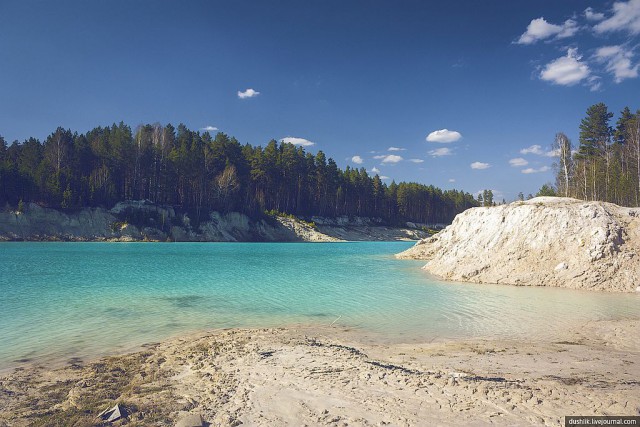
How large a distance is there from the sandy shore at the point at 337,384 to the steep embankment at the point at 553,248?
43.9ft

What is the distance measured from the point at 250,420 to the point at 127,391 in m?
3.18

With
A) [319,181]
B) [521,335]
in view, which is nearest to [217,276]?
[521,335]

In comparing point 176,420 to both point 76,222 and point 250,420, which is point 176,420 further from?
point 76,222

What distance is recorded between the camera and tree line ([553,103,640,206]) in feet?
185

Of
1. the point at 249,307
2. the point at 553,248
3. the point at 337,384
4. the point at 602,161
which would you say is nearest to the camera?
the point at 337,384

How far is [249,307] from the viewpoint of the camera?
1659 cm

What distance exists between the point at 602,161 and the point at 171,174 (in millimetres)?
93547

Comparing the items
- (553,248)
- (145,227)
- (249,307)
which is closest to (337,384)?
(249,307)

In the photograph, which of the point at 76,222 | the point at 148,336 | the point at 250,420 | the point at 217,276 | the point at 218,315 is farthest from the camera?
the point at 76,222

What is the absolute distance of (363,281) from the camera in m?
25.2

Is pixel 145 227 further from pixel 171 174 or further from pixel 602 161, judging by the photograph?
pixel 602 161

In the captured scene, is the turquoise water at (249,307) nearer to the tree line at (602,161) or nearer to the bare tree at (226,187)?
the tree line at (602,161)

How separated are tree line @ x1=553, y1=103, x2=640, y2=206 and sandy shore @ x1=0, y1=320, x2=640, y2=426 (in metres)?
56.8

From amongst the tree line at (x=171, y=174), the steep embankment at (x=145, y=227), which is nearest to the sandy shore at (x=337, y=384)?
the steep embankment at (x=145, y=227)
